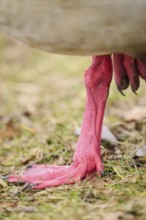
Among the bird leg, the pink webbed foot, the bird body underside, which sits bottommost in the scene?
the pink webbed foot

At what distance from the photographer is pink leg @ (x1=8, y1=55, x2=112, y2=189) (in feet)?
10.3

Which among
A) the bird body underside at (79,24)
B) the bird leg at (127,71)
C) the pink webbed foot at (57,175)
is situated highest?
the bird body underside at (79,24)

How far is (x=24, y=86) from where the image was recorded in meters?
5.99

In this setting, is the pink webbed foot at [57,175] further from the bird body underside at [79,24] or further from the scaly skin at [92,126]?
the bird body underside at [79,24]

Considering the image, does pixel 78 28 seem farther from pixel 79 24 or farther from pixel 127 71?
pixel 127 71

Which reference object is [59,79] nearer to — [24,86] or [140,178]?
[24,86]

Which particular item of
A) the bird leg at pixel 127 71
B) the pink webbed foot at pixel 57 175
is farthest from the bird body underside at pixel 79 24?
the pink webbed foot at pixel 57 175

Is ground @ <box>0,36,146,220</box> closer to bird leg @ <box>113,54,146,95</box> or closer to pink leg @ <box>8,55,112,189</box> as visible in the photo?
pink leg @ <box>8,55,112,189</box>

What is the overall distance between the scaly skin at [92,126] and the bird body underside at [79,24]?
40 centimetres

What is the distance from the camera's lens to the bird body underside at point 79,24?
8.77ft

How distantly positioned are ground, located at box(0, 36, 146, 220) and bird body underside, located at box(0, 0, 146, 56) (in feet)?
2.09

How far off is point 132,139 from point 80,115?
924 millimetres

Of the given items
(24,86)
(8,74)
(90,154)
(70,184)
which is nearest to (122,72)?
(90,154)

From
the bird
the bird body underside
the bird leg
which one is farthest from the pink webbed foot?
the bird body underside
